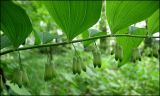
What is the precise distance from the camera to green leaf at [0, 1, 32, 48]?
37.2 inches

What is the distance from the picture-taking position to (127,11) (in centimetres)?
116

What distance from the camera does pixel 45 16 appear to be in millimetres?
5617

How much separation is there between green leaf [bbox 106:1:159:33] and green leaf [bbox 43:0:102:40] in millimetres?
101

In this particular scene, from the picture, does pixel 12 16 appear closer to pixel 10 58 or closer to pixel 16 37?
pixel 16 37

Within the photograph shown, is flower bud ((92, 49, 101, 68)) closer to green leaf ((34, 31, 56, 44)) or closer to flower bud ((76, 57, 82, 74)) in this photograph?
flower bud ((76, 57, 82, 74))

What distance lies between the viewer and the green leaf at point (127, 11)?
1069 millimetres

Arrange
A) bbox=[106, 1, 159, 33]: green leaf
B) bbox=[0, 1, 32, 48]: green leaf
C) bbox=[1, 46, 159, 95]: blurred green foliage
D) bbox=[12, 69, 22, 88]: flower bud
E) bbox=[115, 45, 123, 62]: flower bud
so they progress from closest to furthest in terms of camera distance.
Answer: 1. bbox=[0, 1, 32, 48]: green leaf
2. bbox=[106, 1, 159, 33]: green leaf
3. bbox=[12, 69, 22, 88]: flower bud
4. bbox=[115, 45, 123, 62]: flower bud
5. bbox=[1, 46, 159, 95]: blurred green foliage

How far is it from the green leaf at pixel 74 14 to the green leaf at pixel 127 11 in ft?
0.33

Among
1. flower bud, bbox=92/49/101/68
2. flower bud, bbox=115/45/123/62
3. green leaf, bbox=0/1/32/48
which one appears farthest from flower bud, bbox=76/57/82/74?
green leaf, bbox=0/1/32/48

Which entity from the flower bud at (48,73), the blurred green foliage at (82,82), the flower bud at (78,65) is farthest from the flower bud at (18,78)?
the blurred green foliage at (82,82)

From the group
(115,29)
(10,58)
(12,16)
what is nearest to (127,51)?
(115,29)

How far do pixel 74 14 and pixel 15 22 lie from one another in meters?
0.23

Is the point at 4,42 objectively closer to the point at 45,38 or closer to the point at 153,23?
the point at 45,38

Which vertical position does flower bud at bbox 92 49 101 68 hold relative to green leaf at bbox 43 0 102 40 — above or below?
below
